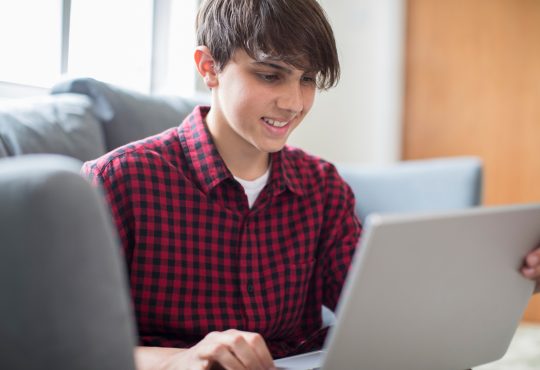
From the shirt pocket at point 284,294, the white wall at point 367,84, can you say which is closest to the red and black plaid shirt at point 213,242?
the shirt pocket at point 284,294

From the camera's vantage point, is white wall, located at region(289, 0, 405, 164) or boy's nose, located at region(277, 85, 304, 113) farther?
white wall, located at region(289, 0, 405, 164)

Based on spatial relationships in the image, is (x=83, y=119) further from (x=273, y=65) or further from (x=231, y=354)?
(x=231, y=354)

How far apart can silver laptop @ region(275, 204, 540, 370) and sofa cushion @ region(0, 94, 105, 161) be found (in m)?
0.61

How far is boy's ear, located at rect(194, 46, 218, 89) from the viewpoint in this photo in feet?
3.64

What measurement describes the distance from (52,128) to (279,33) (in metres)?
0.49

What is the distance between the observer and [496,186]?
3.10m

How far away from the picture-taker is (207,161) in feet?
3.48

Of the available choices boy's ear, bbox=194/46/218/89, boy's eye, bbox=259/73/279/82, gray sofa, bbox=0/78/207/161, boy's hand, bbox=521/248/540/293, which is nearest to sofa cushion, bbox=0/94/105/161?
gray sofa, bbox=0/78/207/161

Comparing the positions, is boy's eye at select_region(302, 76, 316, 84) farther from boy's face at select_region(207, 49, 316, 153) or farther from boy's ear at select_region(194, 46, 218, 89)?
boy's ear at select_region(194, 46, 218, 89)

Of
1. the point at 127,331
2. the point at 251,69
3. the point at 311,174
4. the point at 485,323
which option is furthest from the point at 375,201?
the point at 127,331

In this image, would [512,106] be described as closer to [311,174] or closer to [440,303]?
[311,174]

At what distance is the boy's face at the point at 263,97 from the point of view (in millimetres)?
1029

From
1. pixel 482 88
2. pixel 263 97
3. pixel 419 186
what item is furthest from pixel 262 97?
pixel 482 88

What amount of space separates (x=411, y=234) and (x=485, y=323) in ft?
0.87
